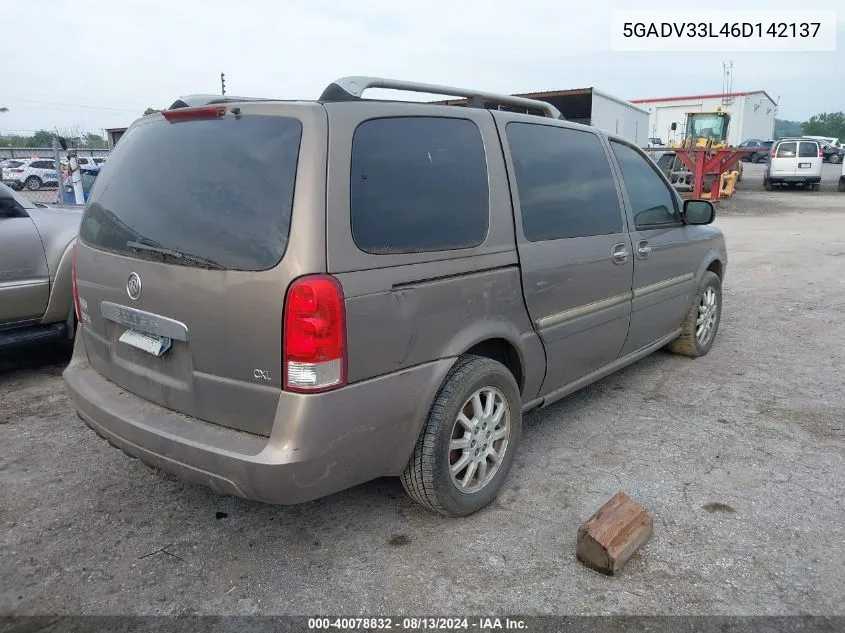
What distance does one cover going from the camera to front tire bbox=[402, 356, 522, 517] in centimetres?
272

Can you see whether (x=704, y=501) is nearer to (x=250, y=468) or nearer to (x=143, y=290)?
(x=250, y=468)

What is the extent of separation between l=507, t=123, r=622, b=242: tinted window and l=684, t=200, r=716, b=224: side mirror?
39.2 inches

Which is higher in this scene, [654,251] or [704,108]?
[704,108]

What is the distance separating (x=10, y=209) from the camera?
475 cm

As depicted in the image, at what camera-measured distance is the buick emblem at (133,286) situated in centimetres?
263

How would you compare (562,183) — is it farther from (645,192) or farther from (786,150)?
(786,150)

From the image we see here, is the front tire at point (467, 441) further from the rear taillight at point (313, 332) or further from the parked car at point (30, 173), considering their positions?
the parked car at point (30, 173)

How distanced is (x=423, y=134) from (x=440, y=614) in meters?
1.91

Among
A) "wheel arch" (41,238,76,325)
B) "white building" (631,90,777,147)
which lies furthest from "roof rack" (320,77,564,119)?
"white building" (631,90,777,147)

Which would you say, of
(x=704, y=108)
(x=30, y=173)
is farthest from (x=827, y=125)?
(x=30, y=173)

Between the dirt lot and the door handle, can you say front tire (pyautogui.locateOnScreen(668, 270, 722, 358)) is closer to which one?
the dirt lot

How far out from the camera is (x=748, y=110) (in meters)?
51.1

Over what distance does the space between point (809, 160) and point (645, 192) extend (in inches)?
931

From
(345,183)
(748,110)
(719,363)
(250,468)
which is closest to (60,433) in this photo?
(250,468)
